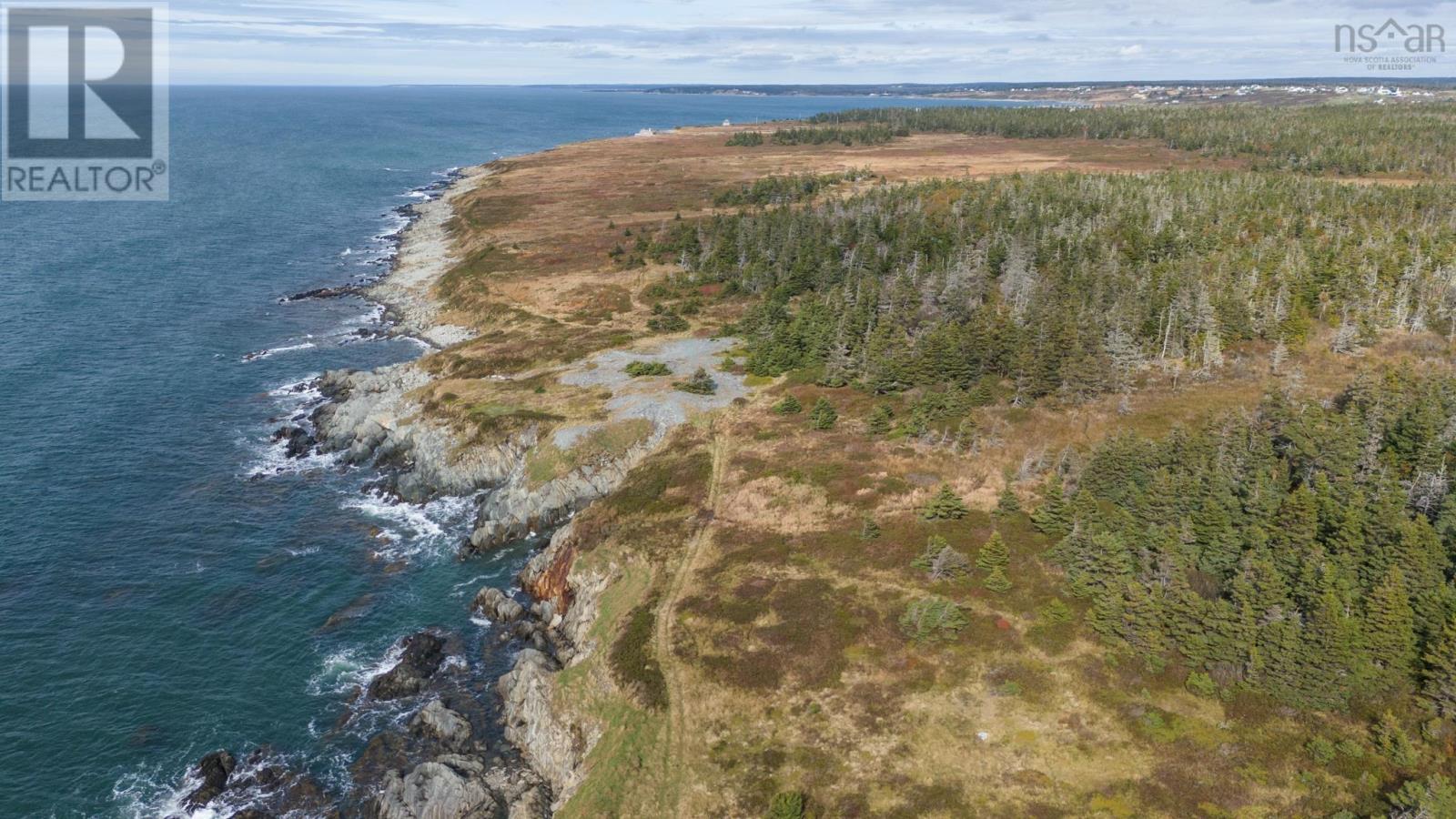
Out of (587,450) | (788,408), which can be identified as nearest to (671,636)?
(587,450)

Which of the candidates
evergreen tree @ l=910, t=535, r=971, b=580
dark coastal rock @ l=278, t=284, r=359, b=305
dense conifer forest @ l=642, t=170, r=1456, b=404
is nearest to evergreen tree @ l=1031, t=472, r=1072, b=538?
evergreen tree @ l=910, t=535, r=971, b=580

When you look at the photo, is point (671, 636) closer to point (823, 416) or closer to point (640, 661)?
point (640, 661)

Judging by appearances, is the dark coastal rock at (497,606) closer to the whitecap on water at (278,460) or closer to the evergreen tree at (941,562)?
the evergreen tree at (941,562)

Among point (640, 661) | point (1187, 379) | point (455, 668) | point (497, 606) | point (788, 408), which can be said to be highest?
point (1187, 379)

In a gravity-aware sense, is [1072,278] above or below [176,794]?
above

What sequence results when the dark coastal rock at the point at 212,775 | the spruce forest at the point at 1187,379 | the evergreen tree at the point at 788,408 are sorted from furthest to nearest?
the evergreen tree at the point at 788,408, the spruce forest at the point at 1187,379, the dark coastal rock at the point at 212,775

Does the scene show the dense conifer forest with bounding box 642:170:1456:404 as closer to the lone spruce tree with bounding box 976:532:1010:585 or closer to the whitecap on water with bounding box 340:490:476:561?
the lone spruce tree with bounding box 976:532:1010:585

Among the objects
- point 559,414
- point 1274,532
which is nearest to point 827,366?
point 559,414

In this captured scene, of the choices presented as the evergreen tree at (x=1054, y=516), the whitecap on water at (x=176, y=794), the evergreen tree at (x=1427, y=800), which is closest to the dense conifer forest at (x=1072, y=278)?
the evergreen tree at (x=1054, y=516)
